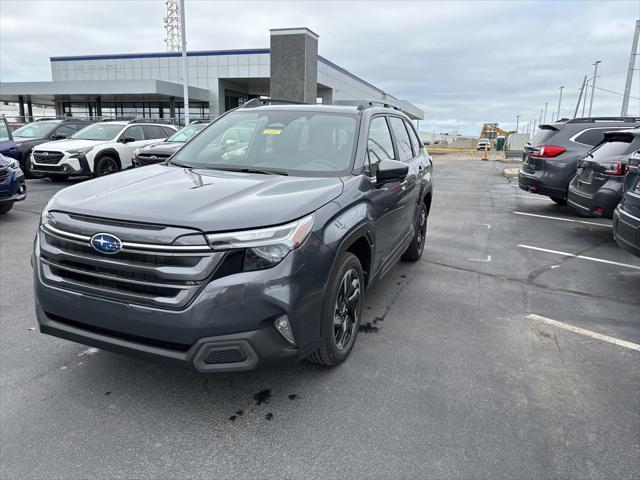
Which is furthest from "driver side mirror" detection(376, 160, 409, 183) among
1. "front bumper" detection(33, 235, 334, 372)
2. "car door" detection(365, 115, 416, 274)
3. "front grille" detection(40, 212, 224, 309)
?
"front grille" detection(40, 212, 224, 309)

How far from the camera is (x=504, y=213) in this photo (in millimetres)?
10680

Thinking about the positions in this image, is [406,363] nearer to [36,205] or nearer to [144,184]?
[144,184]

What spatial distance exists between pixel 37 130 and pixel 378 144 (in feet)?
48.5

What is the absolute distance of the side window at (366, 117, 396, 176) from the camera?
396 cm

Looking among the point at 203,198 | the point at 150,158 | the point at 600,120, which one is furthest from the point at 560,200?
the point at 203,198

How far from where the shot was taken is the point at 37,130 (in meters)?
15.3

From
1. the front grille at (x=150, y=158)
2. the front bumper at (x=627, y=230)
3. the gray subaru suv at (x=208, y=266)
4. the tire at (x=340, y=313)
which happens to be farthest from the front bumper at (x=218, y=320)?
the front grille at (x=150, y=158)

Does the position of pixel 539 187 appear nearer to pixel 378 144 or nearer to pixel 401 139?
pixel 401 139

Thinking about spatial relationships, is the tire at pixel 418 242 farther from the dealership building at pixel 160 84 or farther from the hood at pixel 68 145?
the dealership building at pixel 160 84

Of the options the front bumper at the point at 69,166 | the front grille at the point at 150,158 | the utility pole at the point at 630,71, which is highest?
the utility pole at the point at 630,71

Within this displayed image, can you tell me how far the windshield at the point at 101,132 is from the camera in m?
13.2

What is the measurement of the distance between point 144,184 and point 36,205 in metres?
8.01

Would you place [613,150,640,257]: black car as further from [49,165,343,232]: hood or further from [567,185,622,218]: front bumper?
[49,165,343,232]: hood

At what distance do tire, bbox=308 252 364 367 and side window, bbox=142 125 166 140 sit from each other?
12.2 meters
